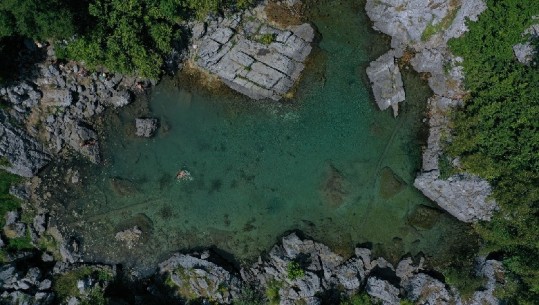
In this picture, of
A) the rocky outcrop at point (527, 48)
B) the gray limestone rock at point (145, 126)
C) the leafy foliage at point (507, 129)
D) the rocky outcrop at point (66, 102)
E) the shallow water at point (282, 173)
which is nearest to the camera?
the leafy foliage at point (507, 129)

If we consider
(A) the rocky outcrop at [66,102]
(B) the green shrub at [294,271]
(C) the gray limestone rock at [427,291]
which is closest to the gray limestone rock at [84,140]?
(A) the rocky outcrop at [66,102]

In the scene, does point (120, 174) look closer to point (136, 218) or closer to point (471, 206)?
point (136, 218)

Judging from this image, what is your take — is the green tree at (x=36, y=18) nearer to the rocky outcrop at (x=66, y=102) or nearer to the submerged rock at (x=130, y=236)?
the rocky outcrop at (x=66, y=102)

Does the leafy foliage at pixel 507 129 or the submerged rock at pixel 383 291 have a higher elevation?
the leafy foliage at pixel 507 129

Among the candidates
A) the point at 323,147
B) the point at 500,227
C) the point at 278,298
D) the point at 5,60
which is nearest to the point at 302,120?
the point at 323,147

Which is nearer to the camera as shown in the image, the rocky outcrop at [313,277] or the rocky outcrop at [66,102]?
the rocky outcrop at [66,102]

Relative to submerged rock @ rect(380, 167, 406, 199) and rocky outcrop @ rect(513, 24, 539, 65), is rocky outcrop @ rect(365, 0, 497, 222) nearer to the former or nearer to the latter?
submerged rock @ rect(380, 167, 406, 199)

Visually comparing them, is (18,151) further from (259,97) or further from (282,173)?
(282,173)
